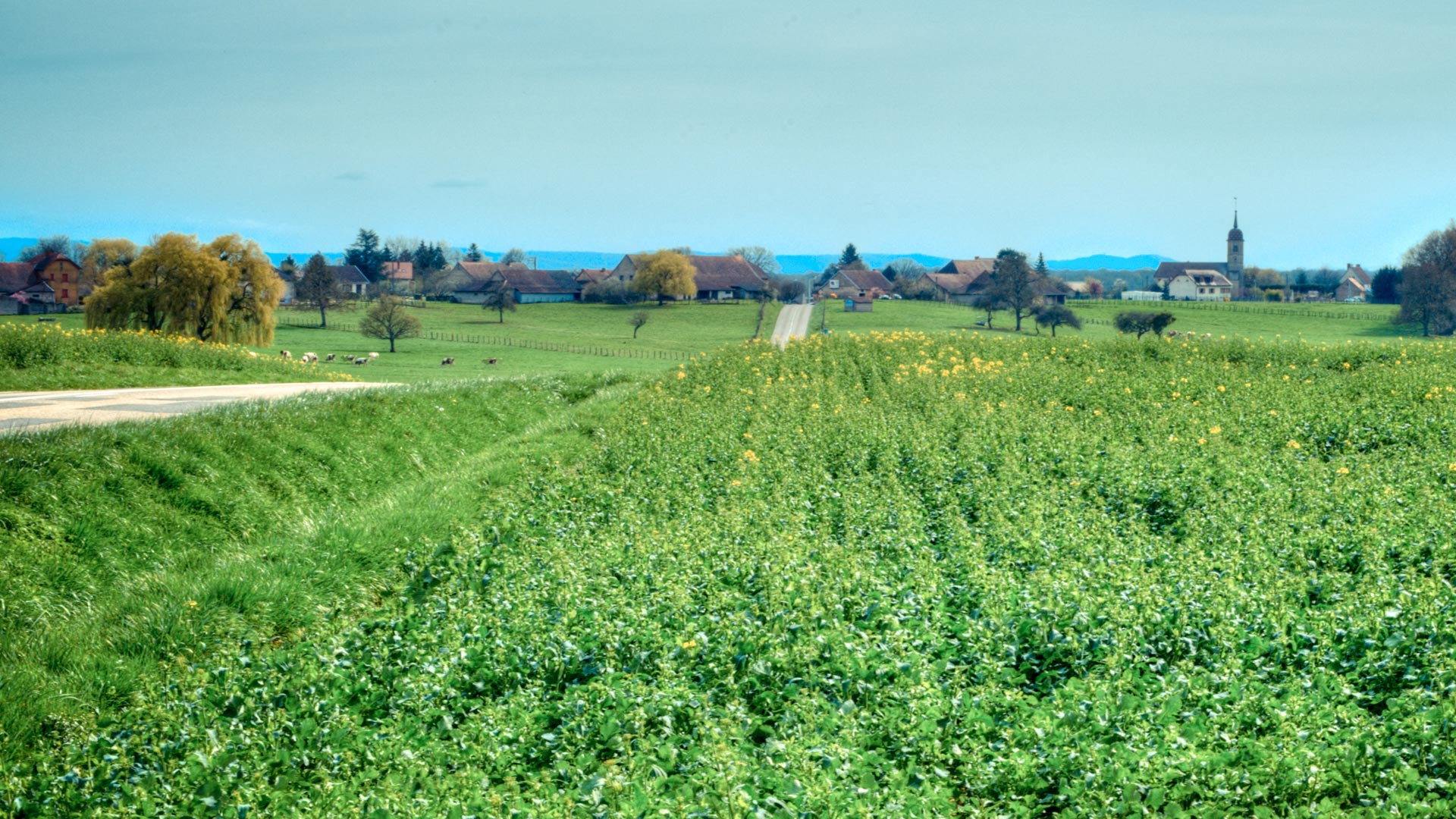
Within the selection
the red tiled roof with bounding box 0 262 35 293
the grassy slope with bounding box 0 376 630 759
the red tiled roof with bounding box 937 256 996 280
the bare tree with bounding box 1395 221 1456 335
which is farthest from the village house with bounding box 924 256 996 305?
the grassy slope with bounding box 0 376 630 759

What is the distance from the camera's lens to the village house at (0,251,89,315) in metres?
87.4

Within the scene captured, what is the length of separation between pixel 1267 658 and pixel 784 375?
721 inches

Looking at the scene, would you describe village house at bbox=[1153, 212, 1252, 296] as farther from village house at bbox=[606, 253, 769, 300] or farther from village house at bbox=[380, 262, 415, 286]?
village house at bbox=[380, 262, 415, 286]

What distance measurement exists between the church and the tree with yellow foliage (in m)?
68.3

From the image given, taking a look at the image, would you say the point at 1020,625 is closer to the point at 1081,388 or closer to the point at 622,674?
the point at 622,674

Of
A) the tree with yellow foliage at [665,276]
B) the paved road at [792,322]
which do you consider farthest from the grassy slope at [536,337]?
the tree with yellow foliage at [665,276]

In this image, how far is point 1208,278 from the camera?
15625 centimetres

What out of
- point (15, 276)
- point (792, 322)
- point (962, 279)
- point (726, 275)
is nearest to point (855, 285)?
point (962, 279)

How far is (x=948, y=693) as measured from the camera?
25.0 feet

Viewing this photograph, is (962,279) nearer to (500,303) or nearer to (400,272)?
(500,303)

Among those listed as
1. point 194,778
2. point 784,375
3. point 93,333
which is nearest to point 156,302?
point 93,333

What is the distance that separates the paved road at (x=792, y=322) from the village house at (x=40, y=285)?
57.0 metres

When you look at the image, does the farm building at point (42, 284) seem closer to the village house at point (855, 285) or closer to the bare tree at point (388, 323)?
the bare tree at point (388, 323)

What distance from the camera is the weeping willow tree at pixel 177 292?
155ft
